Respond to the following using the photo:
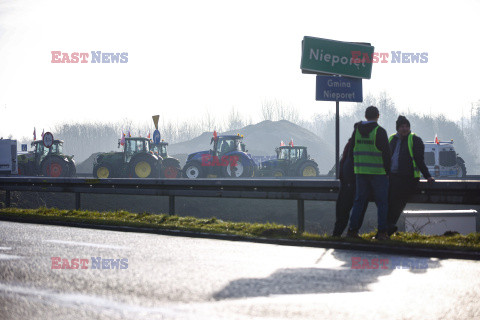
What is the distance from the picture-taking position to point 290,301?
519 centimetres

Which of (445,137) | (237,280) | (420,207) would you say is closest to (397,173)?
(237,280)

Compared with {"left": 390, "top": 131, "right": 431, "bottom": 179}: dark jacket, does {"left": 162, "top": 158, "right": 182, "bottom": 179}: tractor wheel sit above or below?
below

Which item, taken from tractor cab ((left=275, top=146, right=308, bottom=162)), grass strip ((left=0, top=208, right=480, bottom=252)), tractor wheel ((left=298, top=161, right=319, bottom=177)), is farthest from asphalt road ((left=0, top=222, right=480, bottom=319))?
tractor cab ((left=275, top=146, right=308, bottom=162))

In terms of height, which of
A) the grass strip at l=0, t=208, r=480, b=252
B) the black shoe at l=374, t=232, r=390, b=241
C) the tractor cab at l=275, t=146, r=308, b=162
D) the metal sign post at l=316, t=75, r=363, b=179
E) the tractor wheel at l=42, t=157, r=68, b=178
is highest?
the metal sign post at l=316, t=75, r=363, b=179

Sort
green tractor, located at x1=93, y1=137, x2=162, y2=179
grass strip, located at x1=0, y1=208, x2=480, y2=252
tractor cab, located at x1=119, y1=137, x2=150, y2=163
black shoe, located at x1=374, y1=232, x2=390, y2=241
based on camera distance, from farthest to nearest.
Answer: tractor cab, located at x1=119, y1=137, x2=150, y2=163 → green tractor, located at x1=93, y1=137, x2=162, y2=179 → black shoe, located at x1=374, y1=232, x2=390, y2=241 → grass strip, located at x1=0, y1=208, x2=480, y2=252

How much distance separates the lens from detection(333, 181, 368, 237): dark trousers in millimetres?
10125

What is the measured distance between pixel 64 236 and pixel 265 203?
13622mm

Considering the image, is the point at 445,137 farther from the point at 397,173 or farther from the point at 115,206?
the point at 397,173

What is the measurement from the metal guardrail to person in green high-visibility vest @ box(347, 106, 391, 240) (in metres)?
0.89

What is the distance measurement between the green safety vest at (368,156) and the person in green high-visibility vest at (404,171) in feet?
1.75

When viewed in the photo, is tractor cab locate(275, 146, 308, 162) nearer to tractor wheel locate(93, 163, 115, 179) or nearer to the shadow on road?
tractor wheel locate(93, 163, 115, 179)

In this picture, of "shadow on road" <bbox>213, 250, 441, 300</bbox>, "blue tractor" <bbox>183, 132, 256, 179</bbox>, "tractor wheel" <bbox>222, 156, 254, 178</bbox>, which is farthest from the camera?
"blue tractor" <bbox>183, 132, 256, 179</bbox>

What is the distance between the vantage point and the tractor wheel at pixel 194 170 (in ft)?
98.5

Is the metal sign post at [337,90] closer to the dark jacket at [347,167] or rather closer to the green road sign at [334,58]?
the green road sign at [334,58]
